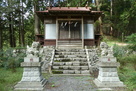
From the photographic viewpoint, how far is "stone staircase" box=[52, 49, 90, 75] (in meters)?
8.01

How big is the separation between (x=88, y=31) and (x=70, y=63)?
18.7 ft

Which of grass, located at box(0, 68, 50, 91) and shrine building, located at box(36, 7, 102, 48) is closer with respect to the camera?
grass, located at box(0, 68, 50, 91)

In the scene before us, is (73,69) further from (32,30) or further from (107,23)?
(32,30)

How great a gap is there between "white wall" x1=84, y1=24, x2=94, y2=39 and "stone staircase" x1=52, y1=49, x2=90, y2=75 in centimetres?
358

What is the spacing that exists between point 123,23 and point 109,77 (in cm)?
1755

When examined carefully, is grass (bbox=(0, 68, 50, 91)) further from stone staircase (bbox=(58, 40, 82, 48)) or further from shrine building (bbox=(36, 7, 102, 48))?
shrine building (bbox=(36, 7, 102, 48))

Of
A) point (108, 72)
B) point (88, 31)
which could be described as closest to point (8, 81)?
point (108, 72)

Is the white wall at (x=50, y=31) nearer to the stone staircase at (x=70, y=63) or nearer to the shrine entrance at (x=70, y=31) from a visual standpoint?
the shrine entrance at (x=70, y=31)

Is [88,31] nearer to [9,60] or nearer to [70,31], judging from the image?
[70,31]

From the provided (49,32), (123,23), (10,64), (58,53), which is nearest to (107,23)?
(123,23)

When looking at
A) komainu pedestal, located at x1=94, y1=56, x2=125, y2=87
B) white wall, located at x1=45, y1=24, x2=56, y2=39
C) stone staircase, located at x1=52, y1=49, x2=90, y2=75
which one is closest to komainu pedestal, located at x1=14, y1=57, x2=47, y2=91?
komainu pedestal, located at x1=94, y1=56, x2=125, y2=87

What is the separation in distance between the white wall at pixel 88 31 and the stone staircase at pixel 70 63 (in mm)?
3575

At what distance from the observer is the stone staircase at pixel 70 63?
8008mm

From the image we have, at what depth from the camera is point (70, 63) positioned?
8.75m
